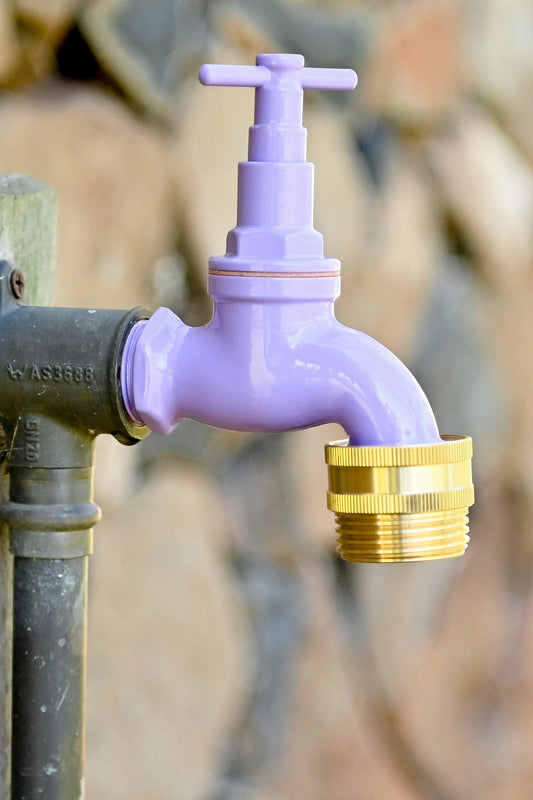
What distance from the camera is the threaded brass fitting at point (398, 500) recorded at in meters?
0.46

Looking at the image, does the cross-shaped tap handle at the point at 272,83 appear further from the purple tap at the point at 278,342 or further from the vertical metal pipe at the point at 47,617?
the vertical metal pipe at the point at 47,617

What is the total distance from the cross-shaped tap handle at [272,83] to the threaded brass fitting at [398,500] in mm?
128

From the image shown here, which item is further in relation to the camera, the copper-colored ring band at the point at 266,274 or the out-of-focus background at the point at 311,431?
the out-of-focus background at the point at 311,431

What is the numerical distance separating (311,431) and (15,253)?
52 cm

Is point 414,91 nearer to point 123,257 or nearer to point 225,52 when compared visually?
point 225,52

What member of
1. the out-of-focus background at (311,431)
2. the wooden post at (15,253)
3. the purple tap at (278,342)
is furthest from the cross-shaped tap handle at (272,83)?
the out-of-focus background at (311,431)

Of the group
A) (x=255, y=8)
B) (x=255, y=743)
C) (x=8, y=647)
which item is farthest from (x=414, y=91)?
(x=8, y=647)

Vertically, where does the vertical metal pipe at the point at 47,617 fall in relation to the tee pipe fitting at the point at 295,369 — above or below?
below

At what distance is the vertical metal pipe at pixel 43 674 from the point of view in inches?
20.1

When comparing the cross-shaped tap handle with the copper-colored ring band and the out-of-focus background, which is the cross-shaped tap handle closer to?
the copper-colored ring band

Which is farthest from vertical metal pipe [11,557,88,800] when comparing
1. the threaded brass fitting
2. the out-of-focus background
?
the out-of-focus background

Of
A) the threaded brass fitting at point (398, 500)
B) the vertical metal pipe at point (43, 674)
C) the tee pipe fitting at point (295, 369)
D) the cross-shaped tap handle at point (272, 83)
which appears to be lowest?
the vertical metal pipe at point (43, 674)

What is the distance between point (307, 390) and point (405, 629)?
72 cm

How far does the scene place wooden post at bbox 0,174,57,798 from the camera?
528 mm
